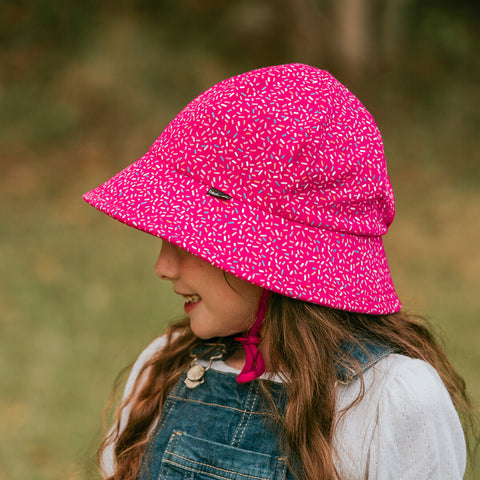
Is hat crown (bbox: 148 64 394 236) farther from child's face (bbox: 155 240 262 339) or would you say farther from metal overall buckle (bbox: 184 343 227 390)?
metal overall buckle (bbox: 184 343 227 390)

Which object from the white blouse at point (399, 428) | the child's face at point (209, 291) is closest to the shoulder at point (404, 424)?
the white blouse at point (399, 428)

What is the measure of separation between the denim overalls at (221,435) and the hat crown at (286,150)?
11.5 inches

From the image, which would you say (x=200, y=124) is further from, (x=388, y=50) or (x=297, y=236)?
(x=388, y=50)

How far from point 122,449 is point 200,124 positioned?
0.71 metres

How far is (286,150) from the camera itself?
117 cm

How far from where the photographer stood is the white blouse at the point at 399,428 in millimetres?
1207

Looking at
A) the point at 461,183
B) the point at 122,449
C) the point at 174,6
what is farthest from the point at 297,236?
the point at 174,6

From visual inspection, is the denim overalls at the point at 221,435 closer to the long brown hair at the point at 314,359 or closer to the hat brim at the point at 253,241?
the long brown hair at the point at 314,359

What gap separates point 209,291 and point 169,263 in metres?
0.09

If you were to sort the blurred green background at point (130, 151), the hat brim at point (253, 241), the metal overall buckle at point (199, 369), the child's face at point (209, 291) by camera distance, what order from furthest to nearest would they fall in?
the blurred green background at point (130, 151) < the metal overall buckle at point (199, 369) < the child's face at point (209, 291) < the hat brim at point (253, 241)

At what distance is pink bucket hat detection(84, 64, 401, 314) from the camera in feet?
3.85

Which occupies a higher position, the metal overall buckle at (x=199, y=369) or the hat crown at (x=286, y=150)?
the hat crown at (x=286, y=150)

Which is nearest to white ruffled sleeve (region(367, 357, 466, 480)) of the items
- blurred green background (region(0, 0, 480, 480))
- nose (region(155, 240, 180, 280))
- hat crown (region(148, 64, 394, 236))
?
hat crown (region(148, 64, 394, 236))

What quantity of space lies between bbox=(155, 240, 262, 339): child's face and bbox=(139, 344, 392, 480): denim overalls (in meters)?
0.13
